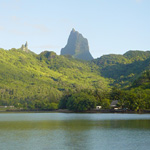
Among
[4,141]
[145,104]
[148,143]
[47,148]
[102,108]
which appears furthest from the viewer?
[102,108]

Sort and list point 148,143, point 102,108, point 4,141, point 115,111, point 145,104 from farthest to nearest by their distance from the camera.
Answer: point 102,108 < point 115,111 < point 145,104 < point 4,141 < point 148,143

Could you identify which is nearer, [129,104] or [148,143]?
[148,143]

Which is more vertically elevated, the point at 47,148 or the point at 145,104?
the point at 145,104

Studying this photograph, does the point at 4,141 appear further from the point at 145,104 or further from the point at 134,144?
the point at 145,104

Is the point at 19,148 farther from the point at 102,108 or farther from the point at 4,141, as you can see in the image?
the point at 102,108

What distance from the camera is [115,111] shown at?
179250 millimetres

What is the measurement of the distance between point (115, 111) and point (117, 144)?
406 ft

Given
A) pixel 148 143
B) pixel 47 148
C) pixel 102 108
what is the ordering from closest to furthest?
pixel 47 148
pixel 148 143
pixel 102 108

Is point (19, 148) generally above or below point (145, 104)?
below

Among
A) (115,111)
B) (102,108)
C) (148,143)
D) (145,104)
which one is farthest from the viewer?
(102,108)

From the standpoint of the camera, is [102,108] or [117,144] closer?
[117,144]

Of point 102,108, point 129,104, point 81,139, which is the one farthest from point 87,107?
point 81,139

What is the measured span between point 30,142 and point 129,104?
373 ft

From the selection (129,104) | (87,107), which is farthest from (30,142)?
(87,107)
